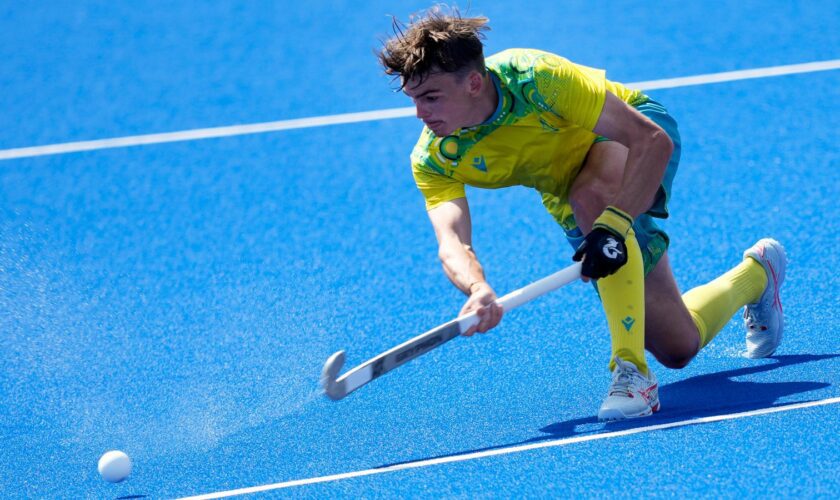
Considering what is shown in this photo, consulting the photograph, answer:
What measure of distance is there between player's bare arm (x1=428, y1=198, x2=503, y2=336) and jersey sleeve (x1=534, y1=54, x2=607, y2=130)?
18.5 inches

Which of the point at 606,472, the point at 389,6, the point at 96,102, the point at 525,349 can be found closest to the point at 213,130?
the point at 96,102

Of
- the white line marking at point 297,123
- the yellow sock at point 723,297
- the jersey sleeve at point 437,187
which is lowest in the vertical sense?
the yellow sock at point 723,297

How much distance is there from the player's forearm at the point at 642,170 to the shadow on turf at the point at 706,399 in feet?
2.13

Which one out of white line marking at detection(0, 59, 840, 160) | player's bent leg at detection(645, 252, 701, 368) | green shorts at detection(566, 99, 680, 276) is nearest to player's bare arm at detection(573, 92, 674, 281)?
green shorts at detection(566, 99, 680, 276)

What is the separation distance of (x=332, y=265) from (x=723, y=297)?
1806 mm

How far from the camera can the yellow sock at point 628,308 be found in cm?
375

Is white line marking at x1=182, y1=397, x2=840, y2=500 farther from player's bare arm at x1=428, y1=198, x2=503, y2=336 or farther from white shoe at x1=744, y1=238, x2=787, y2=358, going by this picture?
white shoe at x1=744, y1=238, x2=787, y2=358

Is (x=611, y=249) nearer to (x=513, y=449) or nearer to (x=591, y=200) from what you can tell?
(x=591, y=200)

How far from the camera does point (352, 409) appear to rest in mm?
4152

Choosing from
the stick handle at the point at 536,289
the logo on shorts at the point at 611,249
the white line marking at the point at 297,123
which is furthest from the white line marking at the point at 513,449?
the white line marking at the point at 297,123

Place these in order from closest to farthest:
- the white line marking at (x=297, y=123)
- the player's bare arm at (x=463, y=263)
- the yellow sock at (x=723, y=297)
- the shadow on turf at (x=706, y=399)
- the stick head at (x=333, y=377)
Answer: the stick head at (x=333, y=377) → the player's bare arm at (x=463, y=263) → the shadow on turf at (x=706, y=399) → the yellow sock at (x=723, y=297) → the white line marking at (x=297, y=123)

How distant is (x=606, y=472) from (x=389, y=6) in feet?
16.2

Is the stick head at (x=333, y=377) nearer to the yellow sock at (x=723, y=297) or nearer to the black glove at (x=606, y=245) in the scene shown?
the black glove at (x=606, y=245)

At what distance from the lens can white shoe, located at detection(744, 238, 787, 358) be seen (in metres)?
4.26
